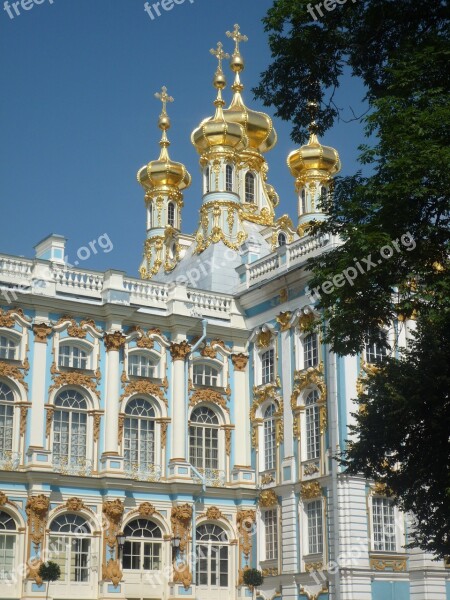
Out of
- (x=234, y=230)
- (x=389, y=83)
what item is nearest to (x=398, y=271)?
(x=389, y=83)

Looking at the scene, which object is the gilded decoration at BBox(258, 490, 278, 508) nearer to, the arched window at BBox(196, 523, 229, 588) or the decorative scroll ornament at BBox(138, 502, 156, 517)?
the arched window at BBox(196, 523, 229, 588)

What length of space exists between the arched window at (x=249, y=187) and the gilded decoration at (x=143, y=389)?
11.8 meters

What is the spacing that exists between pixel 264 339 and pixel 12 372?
7.32m

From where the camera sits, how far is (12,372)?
92.5 ft

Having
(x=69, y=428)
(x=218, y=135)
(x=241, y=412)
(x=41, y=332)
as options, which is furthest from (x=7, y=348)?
(x=218, y=135)

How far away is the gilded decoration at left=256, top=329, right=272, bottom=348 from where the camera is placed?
31.0 metres

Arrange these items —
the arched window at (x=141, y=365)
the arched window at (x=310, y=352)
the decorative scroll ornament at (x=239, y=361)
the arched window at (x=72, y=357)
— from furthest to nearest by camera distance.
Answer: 1. the decorative scroll ornament at (x=239, y=361)
2. the arched window at (x=141, y=365)
3. the arched window at (x=72, y=357)
4. the arched window at (x=310, y=352)

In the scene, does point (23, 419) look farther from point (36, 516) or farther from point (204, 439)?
point (204, 439)

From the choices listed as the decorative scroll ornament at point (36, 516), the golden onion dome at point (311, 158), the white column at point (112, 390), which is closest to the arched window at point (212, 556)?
the white column at point (112, 390)

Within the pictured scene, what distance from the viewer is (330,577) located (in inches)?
1048

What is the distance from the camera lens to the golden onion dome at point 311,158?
140 ft

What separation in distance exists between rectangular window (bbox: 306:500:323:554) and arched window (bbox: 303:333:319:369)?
145 inches

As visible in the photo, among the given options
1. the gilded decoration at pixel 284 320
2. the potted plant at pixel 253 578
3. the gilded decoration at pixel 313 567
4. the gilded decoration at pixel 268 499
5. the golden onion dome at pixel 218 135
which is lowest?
the potted plant at pixel 253 578

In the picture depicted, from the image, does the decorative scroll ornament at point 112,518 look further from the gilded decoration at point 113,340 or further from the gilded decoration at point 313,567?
the gilded decoration at point 313,567
